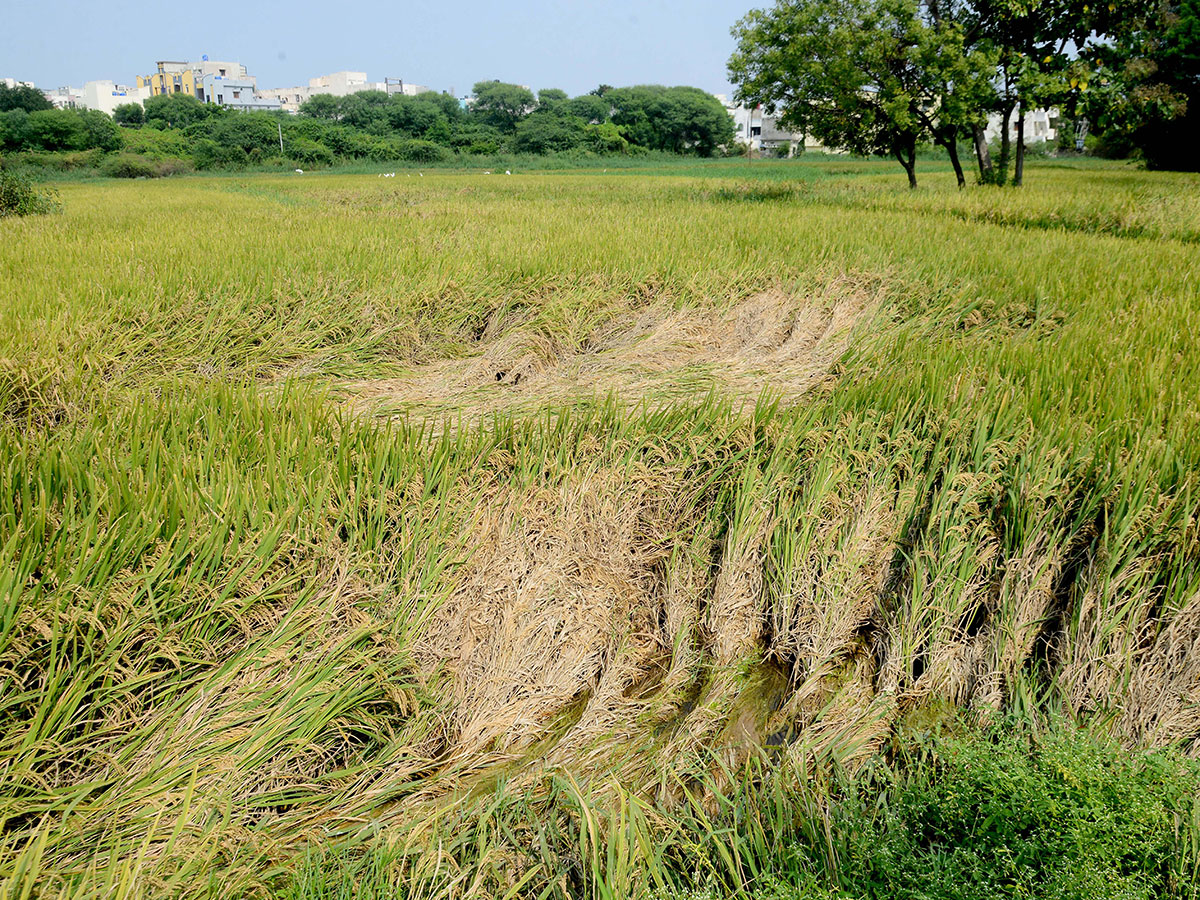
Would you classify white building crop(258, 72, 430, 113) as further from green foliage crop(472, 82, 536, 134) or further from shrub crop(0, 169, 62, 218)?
shrub crop(0, 169, 62, 218)

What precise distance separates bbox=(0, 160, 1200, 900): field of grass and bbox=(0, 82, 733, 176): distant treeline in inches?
1509

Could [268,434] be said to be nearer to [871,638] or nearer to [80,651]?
[80,651]

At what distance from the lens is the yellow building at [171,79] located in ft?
357

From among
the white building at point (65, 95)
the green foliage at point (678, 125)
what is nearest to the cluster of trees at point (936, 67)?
the green foliage at point (678, 125)

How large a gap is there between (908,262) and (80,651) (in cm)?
604

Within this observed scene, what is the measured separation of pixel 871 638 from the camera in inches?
109

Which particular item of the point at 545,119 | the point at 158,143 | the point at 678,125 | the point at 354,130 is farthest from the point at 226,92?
the point at 678,125

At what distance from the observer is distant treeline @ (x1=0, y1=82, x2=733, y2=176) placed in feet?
132

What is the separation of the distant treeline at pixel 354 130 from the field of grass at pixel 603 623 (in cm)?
3832

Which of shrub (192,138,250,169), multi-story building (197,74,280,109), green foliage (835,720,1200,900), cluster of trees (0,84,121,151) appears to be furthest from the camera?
multi-story building (197,74,280,109)

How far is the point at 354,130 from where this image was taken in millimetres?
52531

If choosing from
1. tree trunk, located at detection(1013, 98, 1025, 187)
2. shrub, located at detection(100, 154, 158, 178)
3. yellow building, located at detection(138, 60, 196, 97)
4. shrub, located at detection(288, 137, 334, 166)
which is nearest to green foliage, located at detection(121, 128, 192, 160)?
shrub, located at detection(288, 137, 334, 166)

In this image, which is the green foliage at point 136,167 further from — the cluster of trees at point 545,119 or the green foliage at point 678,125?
the green foliage at point 678,125

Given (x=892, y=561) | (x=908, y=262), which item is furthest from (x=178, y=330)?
(x=908, y=262)
